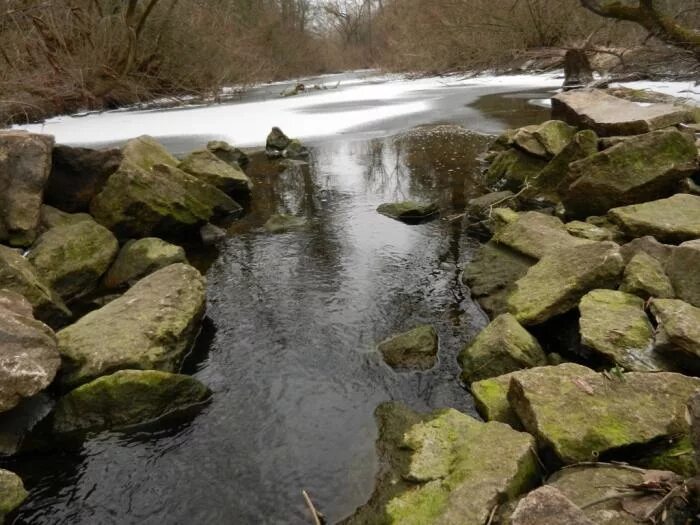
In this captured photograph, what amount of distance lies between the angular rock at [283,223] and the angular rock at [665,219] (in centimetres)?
416

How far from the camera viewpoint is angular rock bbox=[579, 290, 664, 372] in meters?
3.48

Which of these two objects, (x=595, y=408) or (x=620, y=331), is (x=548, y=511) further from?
(x=620, y=331)

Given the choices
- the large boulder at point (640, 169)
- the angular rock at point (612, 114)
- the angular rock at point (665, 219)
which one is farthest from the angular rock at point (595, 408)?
the angular rock at point (612, 114)

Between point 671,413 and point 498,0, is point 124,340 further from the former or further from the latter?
point 498,0

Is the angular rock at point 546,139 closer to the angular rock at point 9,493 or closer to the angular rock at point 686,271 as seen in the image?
the angular rock at point 686,271

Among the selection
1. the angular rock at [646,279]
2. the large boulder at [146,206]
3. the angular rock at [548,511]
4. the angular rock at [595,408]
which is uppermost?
the large boulder at [146,206]

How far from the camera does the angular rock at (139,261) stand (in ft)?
20.3

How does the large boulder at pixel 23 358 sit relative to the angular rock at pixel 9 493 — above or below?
A: above

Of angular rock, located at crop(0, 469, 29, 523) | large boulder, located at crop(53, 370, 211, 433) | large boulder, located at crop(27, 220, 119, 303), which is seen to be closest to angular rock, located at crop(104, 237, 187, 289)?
large boulder, located at crop(27, 220, 119, 303)

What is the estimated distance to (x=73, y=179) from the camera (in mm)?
7516

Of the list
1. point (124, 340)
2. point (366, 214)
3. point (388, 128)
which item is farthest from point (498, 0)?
point (124, 340)

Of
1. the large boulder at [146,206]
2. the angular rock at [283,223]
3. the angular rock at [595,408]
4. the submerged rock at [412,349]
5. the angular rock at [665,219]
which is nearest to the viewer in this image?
the angular rock at [595,408]

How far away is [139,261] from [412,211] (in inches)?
148

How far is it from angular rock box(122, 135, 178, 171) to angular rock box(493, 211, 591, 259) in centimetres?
524
